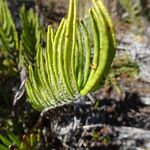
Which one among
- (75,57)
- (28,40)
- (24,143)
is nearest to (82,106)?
(28,40)

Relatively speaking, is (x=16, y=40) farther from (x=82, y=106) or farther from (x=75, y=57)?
(x=75, y=57)

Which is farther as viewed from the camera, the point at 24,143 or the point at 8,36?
the point at 8,36

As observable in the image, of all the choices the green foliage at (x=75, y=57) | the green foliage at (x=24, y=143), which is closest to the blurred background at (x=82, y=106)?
the green foliage at (x=24, y=143)

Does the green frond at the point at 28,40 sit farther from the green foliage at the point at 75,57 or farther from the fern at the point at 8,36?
the green foliage at the point at 75,57

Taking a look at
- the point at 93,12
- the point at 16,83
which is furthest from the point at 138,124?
the point at 93,12

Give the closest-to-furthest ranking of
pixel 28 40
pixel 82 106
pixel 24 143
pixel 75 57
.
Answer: pixel 75 57 < pixel 24 143 < pixel 28 40 < pixel 82 106

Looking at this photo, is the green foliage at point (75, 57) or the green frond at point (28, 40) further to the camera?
the green frond at point (28, 40)

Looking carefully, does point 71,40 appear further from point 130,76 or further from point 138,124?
point 130,76

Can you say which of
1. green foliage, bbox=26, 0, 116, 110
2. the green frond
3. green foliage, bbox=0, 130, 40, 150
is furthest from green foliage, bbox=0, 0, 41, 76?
green foliage, bbox=26, 0, 116, 110

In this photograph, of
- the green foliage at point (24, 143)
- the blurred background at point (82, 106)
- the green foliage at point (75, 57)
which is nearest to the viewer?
the green foliage at point (75, 57)
